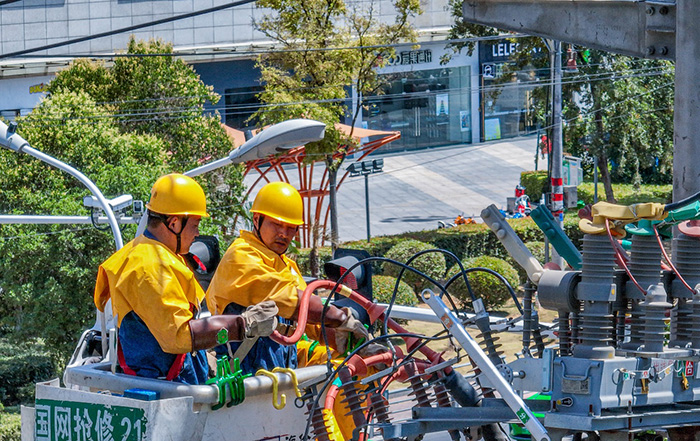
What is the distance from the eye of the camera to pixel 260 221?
5898 mm

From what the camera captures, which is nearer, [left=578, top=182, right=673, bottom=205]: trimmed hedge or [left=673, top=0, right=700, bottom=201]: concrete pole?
[left=673, top=0, right=700, bottom=201]: concrete pole

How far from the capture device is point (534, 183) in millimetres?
35469

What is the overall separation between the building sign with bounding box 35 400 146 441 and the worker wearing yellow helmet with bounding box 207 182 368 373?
2.84 ft

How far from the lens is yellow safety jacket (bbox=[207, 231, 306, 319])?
17.9ft

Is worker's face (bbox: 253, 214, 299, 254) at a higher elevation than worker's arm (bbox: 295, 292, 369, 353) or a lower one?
higher

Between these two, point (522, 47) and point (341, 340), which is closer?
point (341, 340)

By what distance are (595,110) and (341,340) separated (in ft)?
74.8

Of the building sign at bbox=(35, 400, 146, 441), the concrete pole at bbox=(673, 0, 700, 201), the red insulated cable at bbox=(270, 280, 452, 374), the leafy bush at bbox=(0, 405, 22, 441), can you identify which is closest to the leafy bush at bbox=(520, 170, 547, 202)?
the leafy bush at bbox=(0, 405, 22, 441)

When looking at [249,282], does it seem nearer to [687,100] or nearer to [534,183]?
[687,100]

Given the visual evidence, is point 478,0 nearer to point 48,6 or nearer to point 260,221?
point 260,221

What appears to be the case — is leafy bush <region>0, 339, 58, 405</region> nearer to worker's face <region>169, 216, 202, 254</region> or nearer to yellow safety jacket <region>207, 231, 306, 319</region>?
yellow safety jacket <region>207, 231, 306, 319</region>

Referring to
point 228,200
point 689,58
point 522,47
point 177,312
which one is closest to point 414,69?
point 522,47

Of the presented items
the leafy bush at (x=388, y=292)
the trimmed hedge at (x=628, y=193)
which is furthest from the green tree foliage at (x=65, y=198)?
the trimmed hedge at (x=628, y=193)

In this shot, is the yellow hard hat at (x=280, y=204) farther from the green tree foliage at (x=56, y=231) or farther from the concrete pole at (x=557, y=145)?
the concrete pole at (x=557, y=145)
